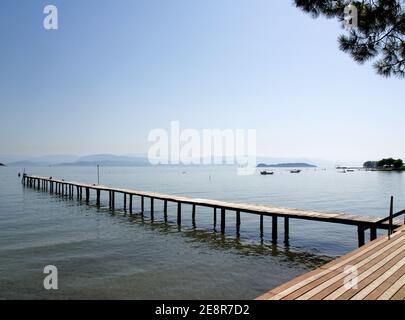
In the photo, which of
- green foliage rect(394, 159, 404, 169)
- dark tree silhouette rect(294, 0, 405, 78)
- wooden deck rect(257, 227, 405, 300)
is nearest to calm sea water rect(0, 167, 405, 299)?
wooden deck rect(257, 227, 405, 300)

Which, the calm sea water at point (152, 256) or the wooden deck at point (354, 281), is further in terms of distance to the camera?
the calm sea water at point (152, 256)

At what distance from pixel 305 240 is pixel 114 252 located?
10697 mm

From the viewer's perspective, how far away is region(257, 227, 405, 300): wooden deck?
226 inches

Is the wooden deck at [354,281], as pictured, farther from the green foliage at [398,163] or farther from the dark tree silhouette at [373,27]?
the green foliage at [398,163]

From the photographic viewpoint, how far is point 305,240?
19.8m

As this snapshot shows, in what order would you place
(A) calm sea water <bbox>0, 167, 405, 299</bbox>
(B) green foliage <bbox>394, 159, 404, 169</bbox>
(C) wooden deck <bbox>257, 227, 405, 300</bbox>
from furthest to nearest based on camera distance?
(B) green foliage <bbox>394, 159, 404, 169</bbox> → (A) calm sea water <bbox>0, 167, 405, 299</bbox> → (C) wooden deck <bbox>257, 227, 405, 300</bbox>

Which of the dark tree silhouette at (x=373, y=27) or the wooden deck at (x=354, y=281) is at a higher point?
the dark tree silhouette at (x=373, y=27)

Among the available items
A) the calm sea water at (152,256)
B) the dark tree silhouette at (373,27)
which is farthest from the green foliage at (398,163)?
the dark tree silhouette at (373,27)

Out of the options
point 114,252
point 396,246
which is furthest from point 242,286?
point 114,252

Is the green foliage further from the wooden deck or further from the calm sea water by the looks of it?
the wooden deck

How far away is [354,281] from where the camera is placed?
21.5 ft

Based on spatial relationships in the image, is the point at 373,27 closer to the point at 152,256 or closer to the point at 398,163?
the point at 152,256

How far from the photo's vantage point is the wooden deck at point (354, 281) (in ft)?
18.8
